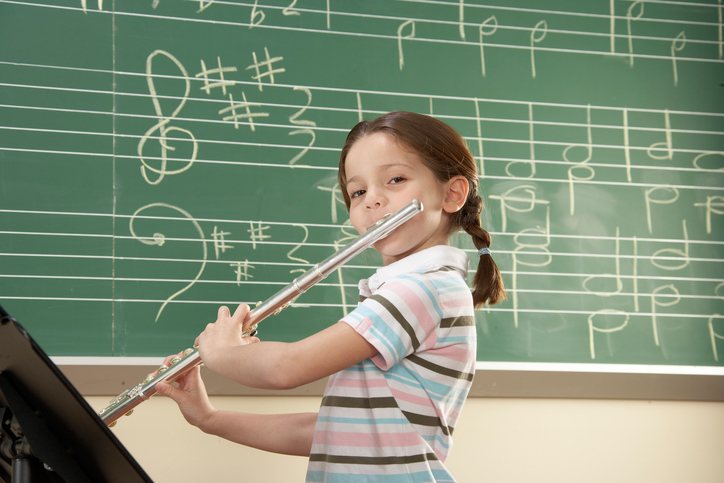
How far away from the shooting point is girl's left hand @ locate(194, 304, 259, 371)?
2.15 ft

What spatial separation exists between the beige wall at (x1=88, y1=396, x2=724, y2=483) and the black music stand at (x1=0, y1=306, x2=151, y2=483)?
585 millimetres

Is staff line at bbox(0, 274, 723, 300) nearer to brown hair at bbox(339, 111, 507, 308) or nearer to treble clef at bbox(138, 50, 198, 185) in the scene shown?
treble clef at bbox(138, 50, 198, 185)

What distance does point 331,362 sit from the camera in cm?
60

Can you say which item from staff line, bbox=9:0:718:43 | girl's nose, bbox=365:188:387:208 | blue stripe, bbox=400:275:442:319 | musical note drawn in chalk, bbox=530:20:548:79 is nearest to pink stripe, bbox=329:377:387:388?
blue stripe, bbox=400:275:442:319

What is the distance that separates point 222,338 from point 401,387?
23 cm

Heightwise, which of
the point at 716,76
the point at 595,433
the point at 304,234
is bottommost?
the point at 595,433

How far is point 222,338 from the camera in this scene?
2.20 ft

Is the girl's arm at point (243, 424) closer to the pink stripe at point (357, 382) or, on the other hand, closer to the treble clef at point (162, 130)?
the pink stripe at point (357, 382)

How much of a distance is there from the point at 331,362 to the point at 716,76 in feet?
4.17

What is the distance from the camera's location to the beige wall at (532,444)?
1.05 metres

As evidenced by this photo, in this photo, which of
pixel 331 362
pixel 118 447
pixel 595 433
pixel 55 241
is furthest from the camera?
pixel 595 433

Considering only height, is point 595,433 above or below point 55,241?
below

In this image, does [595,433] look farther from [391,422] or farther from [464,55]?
[464,55]

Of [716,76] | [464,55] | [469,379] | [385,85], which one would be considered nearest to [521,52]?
[464,55]
